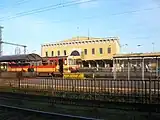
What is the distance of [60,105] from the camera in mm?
14938

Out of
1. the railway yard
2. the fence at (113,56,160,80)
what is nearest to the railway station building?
the fence at (113,56,160,80)

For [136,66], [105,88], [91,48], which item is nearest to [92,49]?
[91,48]

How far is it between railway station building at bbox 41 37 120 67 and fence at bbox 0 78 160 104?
210ft

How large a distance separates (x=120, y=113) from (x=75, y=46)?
81496 mm

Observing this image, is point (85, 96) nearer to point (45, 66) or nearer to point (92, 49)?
point (45, 66)

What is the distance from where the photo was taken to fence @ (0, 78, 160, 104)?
42.0 feet

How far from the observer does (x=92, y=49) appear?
297ft

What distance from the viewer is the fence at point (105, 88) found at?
42.0 ft

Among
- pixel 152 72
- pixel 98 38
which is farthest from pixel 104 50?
pixel 152 72

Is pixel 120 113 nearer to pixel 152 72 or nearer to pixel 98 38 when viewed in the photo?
pixel 152 72

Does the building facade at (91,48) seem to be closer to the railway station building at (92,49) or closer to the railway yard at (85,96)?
the railway station building at (92,49)

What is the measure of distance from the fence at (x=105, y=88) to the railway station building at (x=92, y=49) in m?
63.9

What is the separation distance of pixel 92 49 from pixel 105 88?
75.0 meters

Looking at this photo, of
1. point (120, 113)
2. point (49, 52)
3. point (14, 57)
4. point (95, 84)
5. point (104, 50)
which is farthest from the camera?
point (49, 52)
